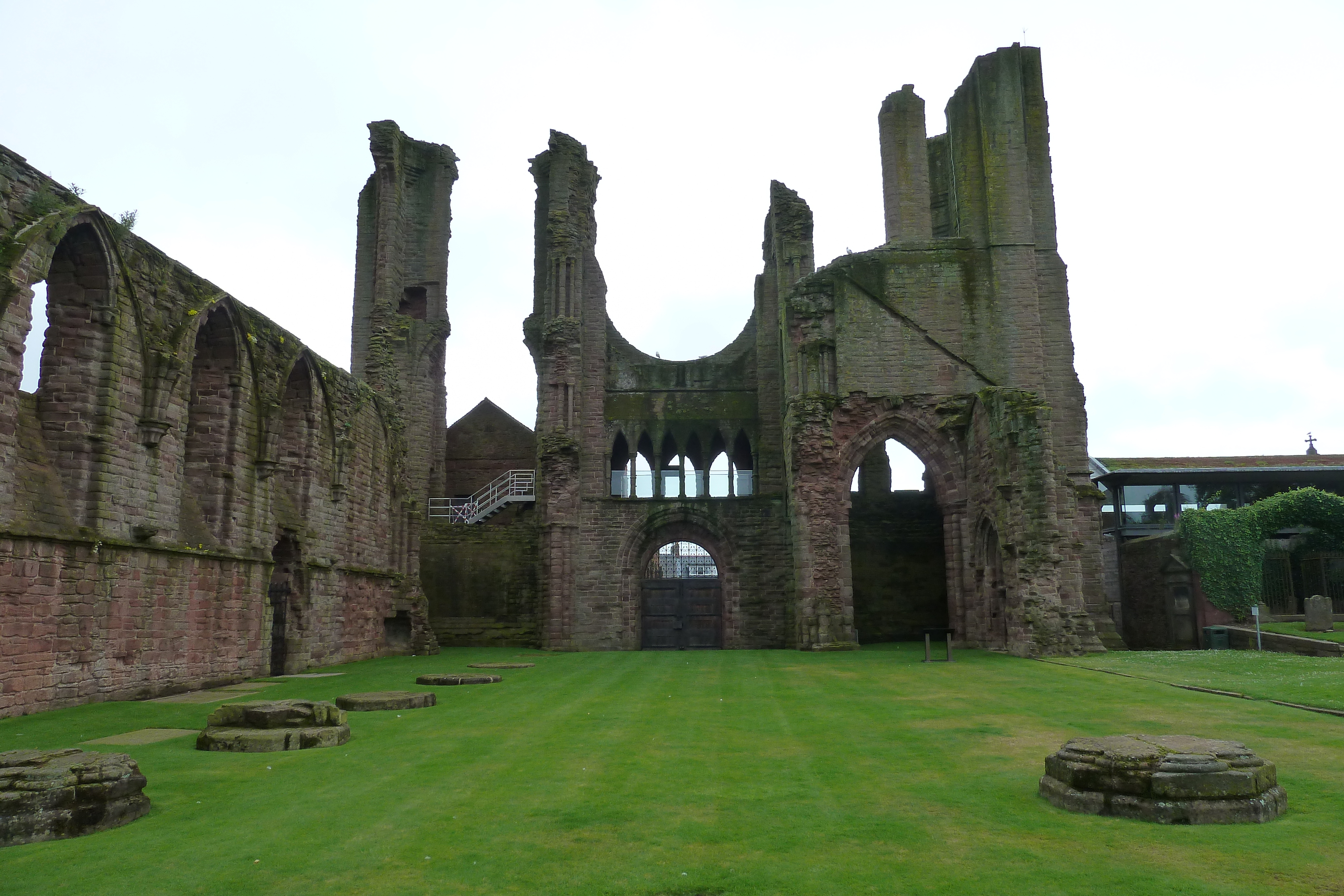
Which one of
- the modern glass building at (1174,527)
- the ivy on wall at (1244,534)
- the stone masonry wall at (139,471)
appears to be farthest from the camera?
the modern glass building at (1174,527)

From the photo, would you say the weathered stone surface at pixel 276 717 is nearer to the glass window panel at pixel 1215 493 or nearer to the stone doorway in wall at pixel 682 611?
the stone doorway in wall at pixel 682 611

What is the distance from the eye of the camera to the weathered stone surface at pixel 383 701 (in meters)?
9.79

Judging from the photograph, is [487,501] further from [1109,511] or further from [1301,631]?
[1301,631]

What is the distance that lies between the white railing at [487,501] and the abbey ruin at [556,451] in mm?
172

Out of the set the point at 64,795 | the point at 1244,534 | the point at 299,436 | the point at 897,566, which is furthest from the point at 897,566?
the point at 64,795

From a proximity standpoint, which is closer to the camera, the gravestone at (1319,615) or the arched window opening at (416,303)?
the gravestone at (1319,615)

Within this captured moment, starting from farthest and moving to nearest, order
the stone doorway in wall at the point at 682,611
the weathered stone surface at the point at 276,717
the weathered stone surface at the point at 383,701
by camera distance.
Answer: the stone doorway in wall at the point at 682,611, the weathered stone surface at the point at 383,701, the weathered stone surface at the point at 276,717

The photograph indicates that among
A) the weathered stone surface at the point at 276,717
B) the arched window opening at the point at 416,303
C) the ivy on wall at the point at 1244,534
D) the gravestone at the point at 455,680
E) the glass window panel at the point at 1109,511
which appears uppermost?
the arched window opening at the point at 416,303

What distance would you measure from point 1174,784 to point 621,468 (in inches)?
927

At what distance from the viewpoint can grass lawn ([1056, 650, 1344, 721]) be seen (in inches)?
368

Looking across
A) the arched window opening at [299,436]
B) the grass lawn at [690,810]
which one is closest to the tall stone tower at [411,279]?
the arched window opening at [299,436]

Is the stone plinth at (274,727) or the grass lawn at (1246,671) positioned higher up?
the stone plinth at (274,727)

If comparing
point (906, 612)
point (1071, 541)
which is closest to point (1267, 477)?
point (906, 612)

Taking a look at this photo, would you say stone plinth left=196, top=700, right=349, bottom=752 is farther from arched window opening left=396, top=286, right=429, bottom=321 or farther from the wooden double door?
arched window opening left=396, top=286, right=429, bottom=321
